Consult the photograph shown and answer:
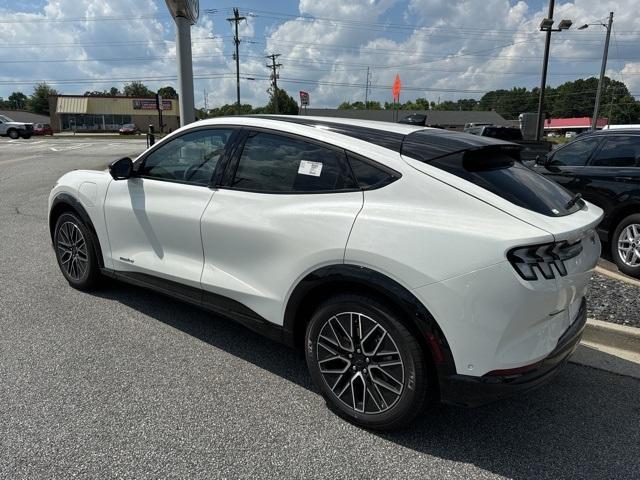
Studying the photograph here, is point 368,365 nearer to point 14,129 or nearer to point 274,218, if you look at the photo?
point 274,218

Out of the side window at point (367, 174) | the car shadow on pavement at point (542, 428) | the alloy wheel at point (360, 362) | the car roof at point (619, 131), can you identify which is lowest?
the car shadow on pavement at point (542, 428)

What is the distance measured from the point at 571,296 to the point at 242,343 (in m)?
2.35

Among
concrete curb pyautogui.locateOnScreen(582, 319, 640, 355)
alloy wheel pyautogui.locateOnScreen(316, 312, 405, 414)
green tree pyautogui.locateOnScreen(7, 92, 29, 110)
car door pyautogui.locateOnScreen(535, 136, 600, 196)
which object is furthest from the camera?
green tree pyautogui.locateOnScreen(7, 92, 29, 110)

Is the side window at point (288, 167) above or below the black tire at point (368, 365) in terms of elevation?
above

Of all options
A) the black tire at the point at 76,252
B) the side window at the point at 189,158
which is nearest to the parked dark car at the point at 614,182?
the side window at the point at 189,158

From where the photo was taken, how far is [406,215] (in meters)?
2.42

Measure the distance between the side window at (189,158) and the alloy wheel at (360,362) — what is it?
4.81ft

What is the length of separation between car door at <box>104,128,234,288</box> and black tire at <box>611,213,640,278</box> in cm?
480

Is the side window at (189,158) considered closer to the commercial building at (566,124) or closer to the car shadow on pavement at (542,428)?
the car shadow on pavement at (542,428)

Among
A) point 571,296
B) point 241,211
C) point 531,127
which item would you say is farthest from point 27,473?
point 531,127

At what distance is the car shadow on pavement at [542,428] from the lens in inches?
96.7

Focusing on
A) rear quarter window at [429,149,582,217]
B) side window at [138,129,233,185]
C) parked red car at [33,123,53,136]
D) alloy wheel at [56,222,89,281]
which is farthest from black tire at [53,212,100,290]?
parked red car at [33,123,53,136]

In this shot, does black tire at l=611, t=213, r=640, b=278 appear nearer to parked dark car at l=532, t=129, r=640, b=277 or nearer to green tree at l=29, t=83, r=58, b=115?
parked dark car at l=532, t=129, r=640, b=277

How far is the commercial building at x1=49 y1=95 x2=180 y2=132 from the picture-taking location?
70562 mm
